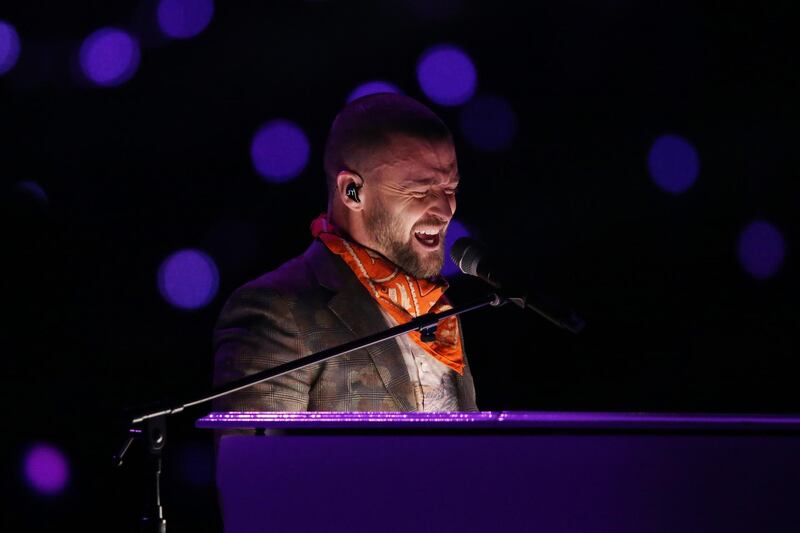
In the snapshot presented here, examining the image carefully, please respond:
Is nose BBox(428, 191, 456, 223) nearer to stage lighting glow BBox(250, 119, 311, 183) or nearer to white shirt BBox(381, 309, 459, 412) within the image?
white shirt BBox(381, 309, 459, 412)

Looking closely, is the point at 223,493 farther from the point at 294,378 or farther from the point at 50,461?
the point at 50,461

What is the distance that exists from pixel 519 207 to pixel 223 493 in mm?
2276

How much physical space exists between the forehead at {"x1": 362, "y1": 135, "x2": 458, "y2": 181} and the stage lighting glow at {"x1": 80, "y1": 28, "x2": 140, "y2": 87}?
93 cm

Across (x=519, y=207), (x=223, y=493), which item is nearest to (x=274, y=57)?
(x=519, y=207)

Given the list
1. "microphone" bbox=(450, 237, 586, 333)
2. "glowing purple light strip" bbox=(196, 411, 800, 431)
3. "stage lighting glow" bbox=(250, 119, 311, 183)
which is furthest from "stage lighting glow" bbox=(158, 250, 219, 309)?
"glowing purple light strip" bbox=(196, 411, 800, 431)

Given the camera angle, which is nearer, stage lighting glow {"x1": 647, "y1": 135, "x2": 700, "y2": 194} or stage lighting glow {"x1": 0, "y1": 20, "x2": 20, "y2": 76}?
stage lighting glow {"x1": 0, "y1": 20, "x2": 20, "y2": 76}

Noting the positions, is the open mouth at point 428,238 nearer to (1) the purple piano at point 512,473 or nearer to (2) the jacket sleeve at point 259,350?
(2) the jacket sleeve at point 259,350

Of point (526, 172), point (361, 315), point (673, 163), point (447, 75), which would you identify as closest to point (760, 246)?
point (673, 163)

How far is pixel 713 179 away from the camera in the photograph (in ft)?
10.8

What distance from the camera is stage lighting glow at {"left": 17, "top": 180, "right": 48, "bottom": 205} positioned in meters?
2.61

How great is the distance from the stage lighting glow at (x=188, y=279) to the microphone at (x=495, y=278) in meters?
1.22

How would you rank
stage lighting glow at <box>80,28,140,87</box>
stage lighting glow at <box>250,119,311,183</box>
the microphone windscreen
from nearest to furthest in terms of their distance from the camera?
the microphone windscreen, stage lighting glow at <box>80,28,140,87</box>, stage lighting glow at <box>250,119,311,183</box>

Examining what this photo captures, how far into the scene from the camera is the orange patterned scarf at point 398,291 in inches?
92.0

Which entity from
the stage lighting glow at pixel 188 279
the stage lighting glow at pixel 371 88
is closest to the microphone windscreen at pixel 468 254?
the stage lighting glow at pixel 188 279
